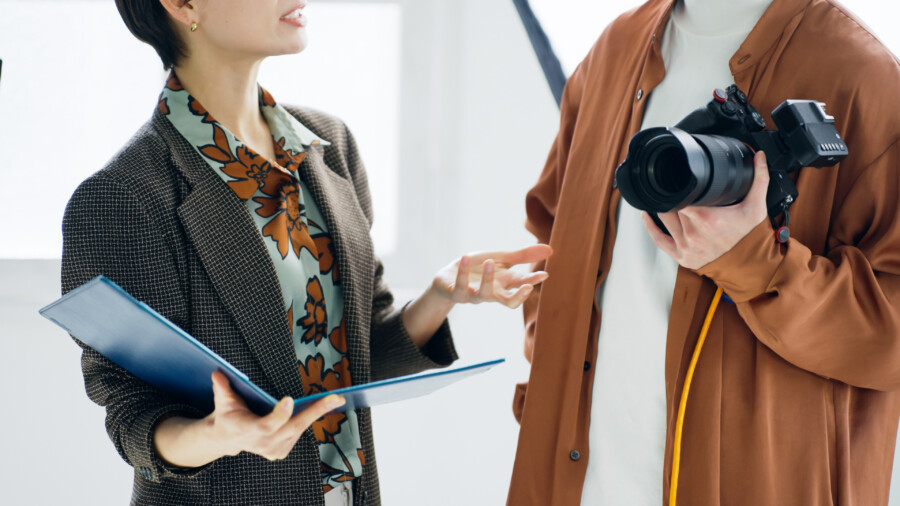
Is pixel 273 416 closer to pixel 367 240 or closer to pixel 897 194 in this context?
pixel 367 240

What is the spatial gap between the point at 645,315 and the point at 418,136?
1162mm

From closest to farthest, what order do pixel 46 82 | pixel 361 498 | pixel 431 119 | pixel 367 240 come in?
pixel 361 498
pixel 367 240
pixel 46 82
pixel 431 119

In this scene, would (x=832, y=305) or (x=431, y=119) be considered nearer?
(x=832, y=305)

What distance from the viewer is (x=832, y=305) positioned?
2.67ft

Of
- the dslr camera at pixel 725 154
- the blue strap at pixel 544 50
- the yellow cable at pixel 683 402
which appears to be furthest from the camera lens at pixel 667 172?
the blue strap at pixel 544 50

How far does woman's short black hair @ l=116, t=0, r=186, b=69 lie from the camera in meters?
1.04

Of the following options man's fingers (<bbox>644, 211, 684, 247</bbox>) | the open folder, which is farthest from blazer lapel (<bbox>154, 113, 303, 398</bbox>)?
man's fingers (<bbox>644, 211, 684, 247</bbox>)

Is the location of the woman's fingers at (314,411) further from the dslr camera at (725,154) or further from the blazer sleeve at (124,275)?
the dslr camera at (725,154)

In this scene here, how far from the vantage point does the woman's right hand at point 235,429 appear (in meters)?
0.77

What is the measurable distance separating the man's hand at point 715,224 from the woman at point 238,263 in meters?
Answer: 0.27

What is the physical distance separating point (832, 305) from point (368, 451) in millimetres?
647

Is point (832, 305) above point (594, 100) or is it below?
below

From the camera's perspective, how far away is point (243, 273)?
98cm

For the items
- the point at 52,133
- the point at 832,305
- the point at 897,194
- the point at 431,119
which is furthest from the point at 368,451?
the point at 52,133
